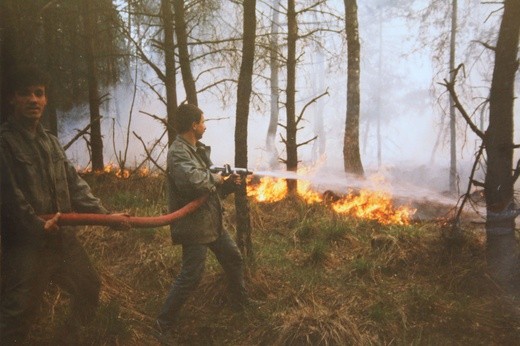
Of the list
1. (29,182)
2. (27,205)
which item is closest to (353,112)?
(29,182)

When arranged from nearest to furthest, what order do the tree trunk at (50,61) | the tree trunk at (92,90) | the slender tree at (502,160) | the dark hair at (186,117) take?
the dark hair at (186,117), the slender tree at (502,160), the tree trunk at (50,61), the tree trunk at (92,90)

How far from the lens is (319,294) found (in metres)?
4.45

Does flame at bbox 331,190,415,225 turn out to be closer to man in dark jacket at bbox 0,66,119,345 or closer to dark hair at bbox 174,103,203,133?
dark hair at bbox 174,103,203,133

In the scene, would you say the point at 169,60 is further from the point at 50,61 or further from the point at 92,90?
the point at 50,61

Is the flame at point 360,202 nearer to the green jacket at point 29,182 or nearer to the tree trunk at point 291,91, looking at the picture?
the tree trunk at point 291,91

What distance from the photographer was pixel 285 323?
145 inches

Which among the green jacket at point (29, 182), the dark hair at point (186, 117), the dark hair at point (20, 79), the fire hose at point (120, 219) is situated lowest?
the fire hose at point (120, 219)

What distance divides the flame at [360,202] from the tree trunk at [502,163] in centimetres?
301

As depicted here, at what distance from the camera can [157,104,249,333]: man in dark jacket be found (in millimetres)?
3654

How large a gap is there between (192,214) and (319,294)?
6.23 ft

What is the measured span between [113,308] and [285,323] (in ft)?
5.99

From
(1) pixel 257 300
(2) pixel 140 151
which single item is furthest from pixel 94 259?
(2) pixel 140 151

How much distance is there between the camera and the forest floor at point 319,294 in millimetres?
3736

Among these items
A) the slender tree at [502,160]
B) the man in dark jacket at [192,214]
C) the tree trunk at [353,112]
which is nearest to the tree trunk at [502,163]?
the slender tree at [502,160]
